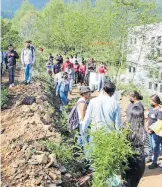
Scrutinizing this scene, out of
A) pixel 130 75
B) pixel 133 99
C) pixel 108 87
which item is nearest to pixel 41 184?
pixel 108 87

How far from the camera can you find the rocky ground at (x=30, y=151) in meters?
6.66

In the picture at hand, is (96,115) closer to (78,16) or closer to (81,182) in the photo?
(81,182)

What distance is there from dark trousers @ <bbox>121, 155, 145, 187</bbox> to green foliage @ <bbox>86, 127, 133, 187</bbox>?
21 centimetres

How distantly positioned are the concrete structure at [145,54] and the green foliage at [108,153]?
69.8 feet

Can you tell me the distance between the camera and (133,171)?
576 cm

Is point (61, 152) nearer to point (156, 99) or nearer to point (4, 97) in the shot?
point (156, 99)

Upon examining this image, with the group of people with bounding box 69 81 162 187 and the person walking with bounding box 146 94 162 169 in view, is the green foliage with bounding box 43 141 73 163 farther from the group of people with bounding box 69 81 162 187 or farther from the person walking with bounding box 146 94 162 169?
the person walking with bounding box 146 94 162 169

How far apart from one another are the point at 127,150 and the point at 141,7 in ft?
69.7

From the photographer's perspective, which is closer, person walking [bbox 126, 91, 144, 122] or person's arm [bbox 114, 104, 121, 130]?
person's arm [bbox 114, 104, 121, 130]

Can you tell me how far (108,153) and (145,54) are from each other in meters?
23.7

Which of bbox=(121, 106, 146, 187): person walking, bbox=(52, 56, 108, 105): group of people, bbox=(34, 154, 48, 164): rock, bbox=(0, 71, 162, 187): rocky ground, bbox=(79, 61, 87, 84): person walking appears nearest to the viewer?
bbox=(121, 106, 146, 187): person walking

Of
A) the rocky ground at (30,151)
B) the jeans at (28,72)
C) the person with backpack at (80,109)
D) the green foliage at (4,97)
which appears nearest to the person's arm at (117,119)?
the person with backpack at (80,109)

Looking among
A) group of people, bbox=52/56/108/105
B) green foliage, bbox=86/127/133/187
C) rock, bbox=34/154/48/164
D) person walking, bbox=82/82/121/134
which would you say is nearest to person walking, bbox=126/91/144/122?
person walking, bbox=82/82/121/134

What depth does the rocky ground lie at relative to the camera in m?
6.66
